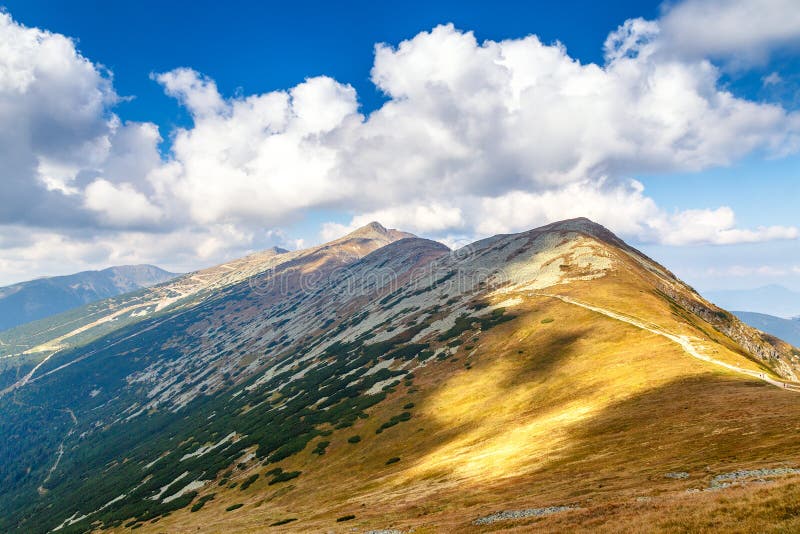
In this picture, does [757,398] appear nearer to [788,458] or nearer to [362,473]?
[788,458]

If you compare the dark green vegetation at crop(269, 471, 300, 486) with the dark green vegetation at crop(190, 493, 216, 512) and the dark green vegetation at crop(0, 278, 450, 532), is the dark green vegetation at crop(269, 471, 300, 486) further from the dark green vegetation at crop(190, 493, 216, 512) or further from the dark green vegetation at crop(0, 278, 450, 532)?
the dark green vegetation at crop(190, 493, 216, 512)

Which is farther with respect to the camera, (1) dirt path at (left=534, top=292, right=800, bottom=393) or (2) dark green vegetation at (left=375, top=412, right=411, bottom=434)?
(2) dark green vegetation at (left=375, top=412, right=411, bottom=434)

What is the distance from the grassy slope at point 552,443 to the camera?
2445cm

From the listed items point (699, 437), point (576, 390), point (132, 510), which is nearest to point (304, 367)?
point (132, 510)

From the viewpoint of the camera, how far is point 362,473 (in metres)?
51.8

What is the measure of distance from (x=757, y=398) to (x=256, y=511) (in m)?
51.2

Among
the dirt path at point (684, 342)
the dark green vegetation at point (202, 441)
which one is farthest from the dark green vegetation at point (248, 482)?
the dirt path at point (684, 342)

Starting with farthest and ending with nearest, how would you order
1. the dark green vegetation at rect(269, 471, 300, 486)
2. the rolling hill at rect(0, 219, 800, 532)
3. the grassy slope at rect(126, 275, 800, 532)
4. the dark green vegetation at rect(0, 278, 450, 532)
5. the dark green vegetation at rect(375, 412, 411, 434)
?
1. the dark green vegetation at rect(0, 278, 450, 532)
2. the dark green vegetation at rect(375, 412, 411, 434)
3. the dark green vegetation at rect(269, 471, 300, 486)
4. the rolling hill at rect(0, 219, 800, 532)
5. the grassy slope at rect(126, 275, 800, 532)

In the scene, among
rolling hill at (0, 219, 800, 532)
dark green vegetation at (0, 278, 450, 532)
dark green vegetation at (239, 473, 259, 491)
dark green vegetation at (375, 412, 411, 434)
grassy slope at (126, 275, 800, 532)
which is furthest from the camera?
dark green vegetation at (0, 278, 450, 532)

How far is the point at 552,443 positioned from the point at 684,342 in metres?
36.1

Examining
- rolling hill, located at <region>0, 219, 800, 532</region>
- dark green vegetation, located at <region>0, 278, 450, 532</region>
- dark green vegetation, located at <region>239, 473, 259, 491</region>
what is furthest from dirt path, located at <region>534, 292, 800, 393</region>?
dark green vegetation, located at <region>239, 473, 259, 491</region>

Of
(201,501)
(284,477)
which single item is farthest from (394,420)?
(201,501)

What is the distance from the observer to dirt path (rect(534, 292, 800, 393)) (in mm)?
45769

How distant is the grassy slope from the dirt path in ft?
7.62
